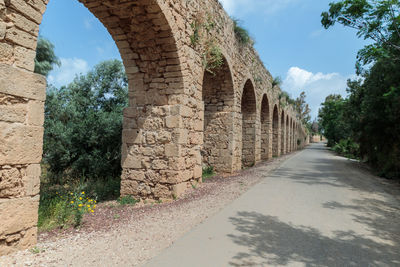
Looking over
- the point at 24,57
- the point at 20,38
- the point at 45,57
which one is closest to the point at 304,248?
the point at 24,57

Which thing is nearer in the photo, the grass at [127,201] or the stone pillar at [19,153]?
the stone pillar at [19,153]

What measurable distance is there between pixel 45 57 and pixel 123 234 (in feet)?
48.4

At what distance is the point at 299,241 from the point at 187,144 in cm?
300

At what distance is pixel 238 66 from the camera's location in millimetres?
8570

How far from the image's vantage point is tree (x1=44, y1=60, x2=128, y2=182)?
7691mm

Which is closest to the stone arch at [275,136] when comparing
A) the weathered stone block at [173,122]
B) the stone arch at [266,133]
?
the stone arch at [266,133]

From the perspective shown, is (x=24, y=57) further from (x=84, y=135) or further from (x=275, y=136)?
(x=275, y=136)

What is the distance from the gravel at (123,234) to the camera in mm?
2384

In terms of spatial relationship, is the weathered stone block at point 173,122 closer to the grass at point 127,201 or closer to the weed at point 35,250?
the grass at point 127,201

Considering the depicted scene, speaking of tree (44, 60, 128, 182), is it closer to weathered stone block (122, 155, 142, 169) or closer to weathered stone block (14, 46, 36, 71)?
weathered stone block (122, 155, 142, 169)

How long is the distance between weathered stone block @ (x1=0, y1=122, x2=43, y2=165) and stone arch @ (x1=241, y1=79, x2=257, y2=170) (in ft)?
29.8

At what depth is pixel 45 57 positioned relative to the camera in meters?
14.0

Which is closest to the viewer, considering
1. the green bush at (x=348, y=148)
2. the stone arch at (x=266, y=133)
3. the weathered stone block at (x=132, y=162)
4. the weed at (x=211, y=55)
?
the weathered stone block at (x=132, y=162)

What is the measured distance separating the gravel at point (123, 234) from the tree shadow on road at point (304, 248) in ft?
2.74
